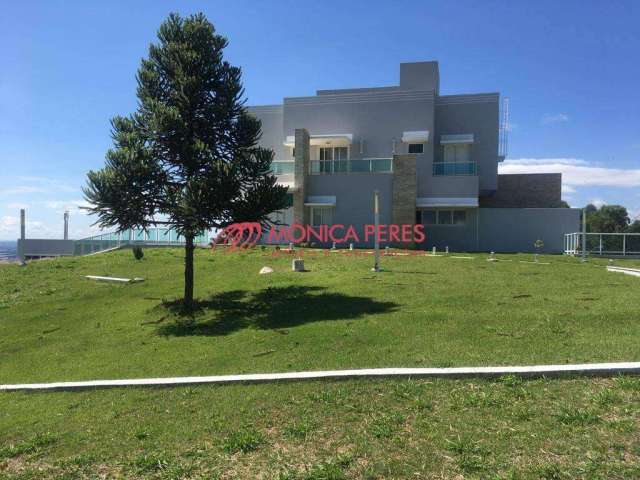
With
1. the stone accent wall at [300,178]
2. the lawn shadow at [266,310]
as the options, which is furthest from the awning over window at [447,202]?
the lawn shadow at [266,310]

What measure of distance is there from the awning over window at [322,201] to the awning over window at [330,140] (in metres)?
4.41

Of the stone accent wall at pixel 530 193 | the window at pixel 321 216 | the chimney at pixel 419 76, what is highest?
the chimney at pixel 419 76

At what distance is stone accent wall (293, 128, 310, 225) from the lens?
28.2m

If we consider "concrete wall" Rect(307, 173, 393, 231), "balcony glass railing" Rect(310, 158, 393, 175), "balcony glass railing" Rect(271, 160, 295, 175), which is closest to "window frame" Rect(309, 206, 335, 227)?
"concrete wall" Rect(307, 173, 393, 231)

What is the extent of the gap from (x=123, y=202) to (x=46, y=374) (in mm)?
5358

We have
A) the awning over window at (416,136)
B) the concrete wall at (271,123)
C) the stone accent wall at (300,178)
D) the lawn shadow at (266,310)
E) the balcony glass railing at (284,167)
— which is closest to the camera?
the lawn shadow at (266,310)

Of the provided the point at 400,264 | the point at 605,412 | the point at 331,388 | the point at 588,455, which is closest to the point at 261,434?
the point at 331,388

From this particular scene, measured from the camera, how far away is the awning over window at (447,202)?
92.2 ft

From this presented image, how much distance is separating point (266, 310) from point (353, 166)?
59.1 feet

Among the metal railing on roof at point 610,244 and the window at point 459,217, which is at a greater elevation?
the window at point 459,217

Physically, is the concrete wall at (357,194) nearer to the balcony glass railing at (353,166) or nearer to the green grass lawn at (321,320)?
the balcony glass railing at (353,166)

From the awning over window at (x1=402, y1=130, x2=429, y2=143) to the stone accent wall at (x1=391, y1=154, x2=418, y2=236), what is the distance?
334 cm

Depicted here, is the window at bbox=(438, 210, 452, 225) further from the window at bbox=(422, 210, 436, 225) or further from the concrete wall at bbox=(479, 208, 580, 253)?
the concrete wall at bbox=(479, 208, 580, 253)

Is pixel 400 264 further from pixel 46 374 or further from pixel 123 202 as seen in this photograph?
pixel 46 374
